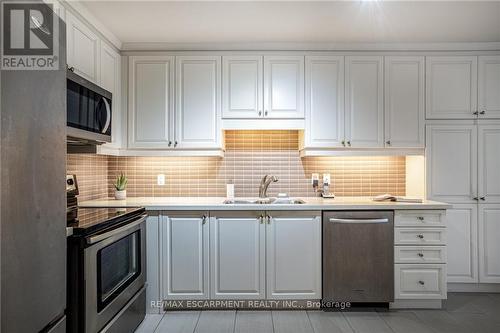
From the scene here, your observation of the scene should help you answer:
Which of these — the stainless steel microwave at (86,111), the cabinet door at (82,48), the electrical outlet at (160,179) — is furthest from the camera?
the electrical outlet at (160,179)

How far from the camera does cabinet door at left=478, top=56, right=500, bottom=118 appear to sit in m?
3.07

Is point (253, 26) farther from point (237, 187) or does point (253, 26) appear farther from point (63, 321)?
point (63, 321)

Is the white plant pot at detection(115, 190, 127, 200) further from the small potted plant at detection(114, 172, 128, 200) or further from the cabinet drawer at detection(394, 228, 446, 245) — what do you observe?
the cabinet drawer at detection(394, 228, 446, 245)

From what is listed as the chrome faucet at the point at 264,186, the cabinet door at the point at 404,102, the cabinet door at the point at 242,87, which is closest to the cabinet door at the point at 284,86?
the cabinet door at the point at 242,87

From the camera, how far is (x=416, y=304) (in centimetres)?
281

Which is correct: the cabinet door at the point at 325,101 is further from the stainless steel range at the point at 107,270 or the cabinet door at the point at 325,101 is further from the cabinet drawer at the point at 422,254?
the stainless steel range at the point at 107,270

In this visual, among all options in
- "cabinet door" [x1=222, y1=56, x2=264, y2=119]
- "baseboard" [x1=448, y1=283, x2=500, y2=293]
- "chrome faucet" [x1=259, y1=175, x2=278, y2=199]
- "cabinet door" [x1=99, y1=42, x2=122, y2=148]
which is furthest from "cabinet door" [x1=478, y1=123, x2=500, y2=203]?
"cabinet door" [x1=99, y1=42, x2=122, y2=148]

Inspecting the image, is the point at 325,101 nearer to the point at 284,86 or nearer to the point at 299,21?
the point at 284,86

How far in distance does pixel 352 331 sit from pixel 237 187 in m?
1.59

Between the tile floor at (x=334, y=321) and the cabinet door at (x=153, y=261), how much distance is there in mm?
150

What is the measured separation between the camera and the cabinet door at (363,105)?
9.98 feet

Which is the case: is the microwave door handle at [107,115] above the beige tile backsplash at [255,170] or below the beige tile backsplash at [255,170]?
above

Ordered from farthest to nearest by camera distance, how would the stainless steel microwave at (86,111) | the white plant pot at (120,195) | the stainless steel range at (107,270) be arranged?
the white plant pot at (120,195), the stainless steel microwave at (86,111), the stainless steel range at (107,270)

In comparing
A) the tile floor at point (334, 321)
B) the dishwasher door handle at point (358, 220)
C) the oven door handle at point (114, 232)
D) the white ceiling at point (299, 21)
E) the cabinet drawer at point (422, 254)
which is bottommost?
the tile floor at point (334, 321)
